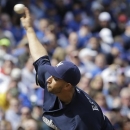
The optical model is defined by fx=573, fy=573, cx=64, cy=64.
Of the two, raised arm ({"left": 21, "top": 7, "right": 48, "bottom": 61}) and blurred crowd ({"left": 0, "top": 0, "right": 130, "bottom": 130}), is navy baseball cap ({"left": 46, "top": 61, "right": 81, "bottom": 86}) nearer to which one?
raised arm ({"left": 21, "top": 7, "right": 48, "bottom": 61})

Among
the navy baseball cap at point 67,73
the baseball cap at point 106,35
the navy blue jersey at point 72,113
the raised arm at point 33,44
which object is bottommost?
the navy blue jersey at point 72,113

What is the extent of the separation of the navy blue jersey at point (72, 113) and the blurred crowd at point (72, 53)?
273 cm

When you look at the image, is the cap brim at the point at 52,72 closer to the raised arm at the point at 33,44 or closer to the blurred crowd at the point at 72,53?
the raised arm at the point at 33,44

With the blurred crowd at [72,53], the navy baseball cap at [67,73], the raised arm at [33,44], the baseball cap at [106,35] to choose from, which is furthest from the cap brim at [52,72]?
the baseball cap at [106,35]

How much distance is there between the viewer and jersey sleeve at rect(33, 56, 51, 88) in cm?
577

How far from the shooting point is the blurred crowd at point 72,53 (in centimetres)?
938

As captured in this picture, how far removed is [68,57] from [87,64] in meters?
0.42

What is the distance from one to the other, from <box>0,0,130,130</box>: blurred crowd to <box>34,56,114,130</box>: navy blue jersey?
2.73 meters

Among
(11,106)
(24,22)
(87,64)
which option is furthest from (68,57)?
(24,22)

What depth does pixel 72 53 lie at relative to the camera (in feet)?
38.3

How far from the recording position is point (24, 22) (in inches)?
246

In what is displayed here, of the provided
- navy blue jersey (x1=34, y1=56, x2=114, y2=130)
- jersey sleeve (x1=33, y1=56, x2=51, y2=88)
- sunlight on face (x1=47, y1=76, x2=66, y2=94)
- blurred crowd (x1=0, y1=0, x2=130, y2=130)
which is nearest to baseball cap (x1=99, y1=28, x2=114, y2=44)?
blurred crowd (x1=0, y1=0, x2=130, y2=130)

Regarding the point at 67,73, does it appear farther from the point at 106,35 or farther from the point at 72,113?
the point at 106,35

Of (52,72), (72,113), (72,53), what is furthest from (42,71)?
(72,53)
